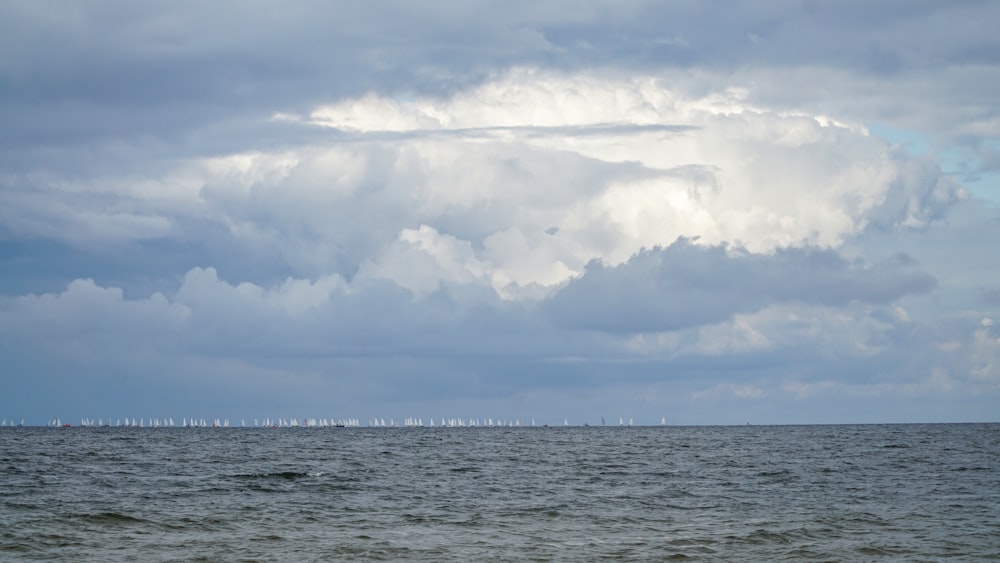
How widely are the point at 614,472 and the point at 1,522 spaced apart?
54766mm

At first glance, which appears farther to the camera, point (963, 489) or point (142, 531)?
point (963, 489)

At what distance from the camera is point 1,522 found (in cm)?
4819

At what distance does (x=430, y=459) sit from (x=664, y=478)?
1632 inches

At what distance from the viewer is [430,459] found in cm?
11538

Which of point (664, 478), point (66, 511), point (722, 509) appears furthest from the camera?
point (664, 478)

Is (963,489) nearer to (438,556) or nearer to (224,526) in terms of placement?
(438,556)

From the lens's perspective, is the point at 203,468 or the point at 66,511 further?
the point at 203,468

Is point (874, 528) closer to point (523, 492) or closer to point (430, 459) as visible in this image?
point (523, 492)

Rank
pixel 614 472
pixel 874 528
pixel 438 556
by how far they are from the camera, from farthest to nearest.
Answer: pixel 614 472 → pixel 874 528 → pixel 438 556

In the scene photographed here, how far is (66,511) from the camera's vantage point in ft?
174

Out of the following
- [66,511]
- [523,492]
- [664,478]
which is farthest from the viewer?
[664,478]

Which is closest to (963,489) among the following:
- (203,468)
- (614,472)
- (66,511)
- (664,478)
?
(664,478)

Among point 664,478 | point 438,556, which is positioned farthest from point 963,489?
point 438,556

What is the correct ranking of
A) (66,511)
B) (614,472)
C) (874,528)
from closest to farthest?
(874,528), (66,511), (614,472)
